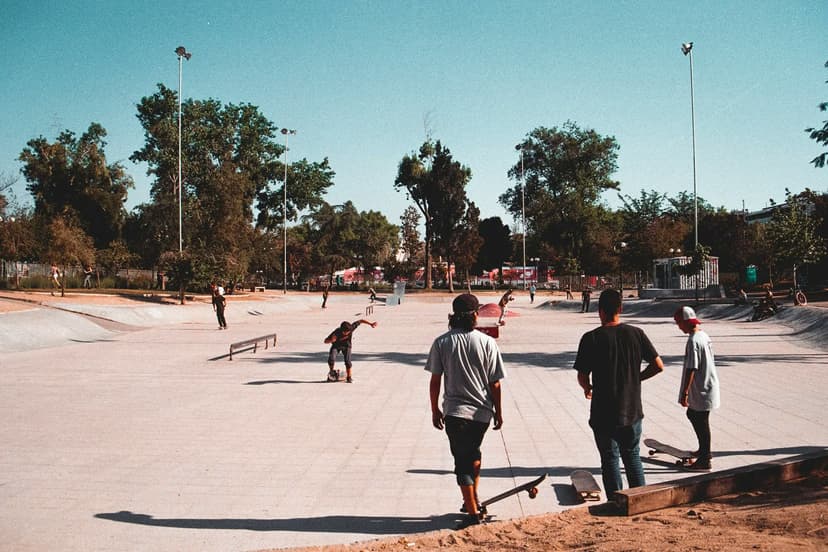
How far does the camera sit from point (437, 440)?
290 inches

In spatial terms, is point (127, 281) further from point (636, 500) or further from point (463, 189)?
point (636, 500)

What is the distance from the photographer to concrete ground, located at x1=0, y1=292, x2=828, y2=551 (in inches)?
188

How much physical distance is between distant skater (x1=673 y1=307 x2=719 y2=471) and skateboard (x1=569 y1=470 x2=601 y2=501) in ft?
3.69

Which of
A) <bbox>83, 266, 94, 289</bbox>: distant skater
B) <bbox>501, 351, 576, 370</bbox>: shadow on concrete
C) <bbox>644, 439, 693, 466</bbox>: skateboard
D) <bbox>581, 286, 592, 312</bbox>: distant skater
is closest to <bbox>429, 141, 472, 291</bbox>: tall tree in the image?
<bbox>581, 286, 592, 312</bbox>: distant skater

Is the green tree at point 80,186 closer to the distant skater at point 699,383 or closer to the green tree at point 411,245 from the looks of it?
the green tree at point 411,245

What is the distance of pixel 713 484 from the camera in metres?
4.88

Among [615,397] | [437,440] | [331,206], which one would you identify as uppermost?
[331,206]

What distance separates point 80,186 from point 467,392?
59.8m

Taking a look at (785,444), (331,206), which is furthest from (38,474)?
(331,206)

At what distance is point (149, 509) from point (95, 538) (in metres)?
0.64

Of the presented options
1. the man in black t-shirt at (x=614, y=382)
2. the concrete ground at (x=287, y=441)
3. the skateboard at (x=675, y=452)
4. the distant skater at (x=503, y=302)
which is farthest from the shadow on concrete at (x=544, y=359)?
the man in black t-shirt at (x=614, y=382)

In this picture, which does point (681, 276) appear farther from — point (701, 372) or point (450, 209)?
point (701, 372)

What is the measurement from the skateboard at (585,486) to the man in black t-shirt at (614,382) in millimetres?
394

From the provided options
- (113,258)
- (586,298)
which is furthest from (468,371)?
(113,258)
